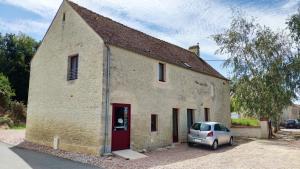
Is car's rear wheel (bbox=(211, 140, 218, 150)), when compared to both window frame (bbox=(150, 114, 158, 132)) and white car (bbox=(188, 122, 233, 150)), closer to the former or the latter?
white car (bbox=(188, 122, 233, 150))

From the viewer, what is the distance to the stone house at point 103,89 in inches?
512

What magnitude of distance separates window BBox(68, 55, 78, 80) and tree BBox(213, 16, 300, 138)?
621 inches

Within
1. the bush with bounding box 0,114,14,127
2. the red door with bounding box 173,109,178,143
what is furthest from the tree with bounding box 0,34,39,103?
the red door with bounding box 173,109,178,143

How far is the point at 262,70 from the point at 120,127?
16581 millimetres

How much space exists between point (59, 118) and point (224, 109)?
48.2 ft

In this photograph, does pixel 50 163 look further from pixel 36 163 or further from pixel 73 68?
pixel 73 68

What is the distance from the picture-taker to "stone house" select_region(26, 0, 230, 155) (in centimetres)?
1301

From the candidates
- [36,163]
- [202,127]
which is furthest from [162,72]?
[36,163]

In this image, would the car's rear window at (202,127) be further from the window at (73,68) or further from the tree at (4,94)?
the tree at (4,94)

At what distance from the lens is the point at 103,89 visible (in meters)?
12.7

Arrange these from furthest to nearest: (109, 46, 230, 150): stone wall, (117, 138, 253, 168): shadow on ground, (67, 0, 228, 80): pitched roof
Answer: (67, 0, 228, 80): pitched roof < (109, 46, 230, 150): stone wall < (117, 138, 253, 168): shadow on ground

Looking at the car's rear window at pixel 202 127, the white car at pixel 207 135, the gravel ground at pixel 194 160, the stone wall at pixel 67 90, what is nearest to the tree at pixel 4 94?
the stone wall at pixel 67 90

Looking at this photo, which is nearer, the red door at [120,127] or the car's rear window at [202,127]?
the red door at [120,127]

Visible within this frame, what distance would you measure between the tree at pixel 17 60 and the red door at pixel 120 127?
27300 mm
